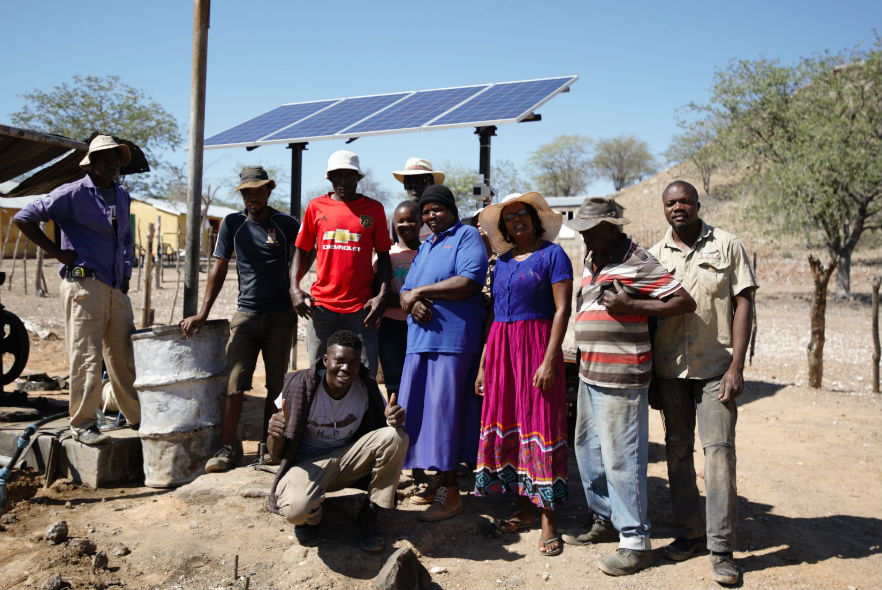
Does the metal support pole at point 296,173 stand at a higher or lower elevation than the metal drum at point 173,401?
higher

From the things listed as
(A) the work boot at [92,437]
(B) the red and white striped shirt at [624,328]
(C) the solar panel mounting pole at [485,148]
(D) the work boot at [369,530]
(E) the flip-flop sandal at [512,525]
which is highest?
(C) the solar panel mounting pole at [485,148]

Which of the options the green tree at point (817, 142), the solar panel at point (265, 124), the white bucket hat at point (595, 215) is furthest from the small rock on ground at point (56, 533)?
the green tree at point (817, 142)

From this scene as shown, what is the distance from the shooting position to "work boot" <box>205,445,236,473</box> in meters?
4.57

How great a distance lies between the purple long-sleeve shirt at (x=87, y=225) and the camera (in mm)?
4426

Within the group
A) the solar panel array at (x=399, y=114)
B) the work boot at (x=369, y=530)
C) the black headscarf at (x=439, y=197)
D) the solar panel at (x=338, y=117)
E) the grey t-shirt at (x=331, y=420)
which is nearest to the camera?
the work boot at (x=369, y=530)

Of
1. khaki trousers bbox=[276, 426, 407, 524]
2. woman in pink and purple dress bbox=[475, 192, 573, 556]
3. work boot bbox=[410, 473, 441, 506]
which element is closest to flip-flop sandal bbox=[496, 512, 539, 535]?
woman in pink and purple dress bbox=[475, 192, 573, 556]

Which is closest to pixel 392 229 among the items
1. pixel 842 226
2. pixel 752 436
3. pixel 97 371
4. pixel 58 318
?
pixel 97 371

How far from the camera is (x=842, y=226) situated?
1911cm

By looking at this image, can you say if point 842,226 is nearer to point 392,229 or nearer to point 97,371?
point 392,229

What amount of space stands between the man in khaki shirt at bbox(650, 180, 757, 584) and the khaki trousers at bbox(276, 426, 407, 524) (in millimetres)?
1547

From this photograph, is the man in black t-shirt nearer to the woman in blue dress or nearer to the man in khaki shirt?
the woman in blue dress

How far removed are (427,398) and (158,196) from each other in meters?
32.7

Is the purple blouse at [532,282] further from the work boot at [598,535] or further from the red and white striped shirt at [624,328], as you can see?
the work boot at [598,535]

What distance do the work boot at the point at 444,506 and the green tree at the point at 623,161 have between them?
68911mm
